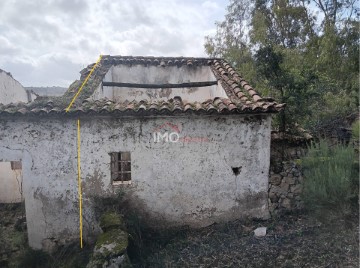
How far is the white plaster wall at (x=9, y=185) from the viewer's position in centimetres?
1006

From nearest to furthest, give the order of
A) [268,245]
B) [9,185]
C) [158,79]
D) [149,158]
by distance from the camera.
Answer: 1. [268,245]
2. [149,158]
3. [9,185]
4. [158,79]

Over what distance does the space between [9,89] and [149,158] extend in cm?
855

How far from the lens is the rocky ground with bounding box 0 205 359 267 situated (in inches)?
213

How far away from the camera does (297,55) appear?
15.6m

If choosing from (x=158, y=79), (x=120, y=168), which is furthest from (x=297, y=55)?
(x=120, y=168)

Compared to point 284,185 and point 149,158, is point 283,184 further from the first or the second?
point 149,158

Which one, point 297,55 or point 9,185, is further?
point 297,55

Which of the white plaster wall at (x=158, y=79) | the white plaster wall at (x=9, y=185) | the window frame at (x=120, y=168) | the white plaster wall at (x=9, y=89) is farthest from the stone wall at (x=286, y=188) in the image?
the white plaster wall at (x=9, y=89)

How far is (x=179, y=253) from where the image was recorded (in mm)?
5902

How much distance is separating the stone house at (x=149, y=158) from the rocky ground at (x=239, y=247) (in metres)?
0.32

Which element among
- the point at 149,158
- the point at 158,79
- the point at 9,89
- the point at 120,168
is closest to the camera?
the point at 149,158

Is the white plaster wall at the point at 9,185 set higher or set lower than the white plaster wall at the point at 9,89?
lower

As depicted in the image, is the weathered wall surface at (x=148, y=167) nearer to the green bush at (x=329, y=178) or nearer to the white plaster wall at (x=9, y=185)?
the green bush at (x=329, y=178)

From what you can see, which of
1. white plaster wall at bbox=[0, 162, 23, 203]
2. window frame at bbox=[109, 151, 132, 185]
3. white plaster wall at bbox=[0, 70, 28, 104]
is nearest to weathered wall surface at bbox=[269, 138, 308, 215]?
window frame at bbox=[109, 151, 132, 185]
